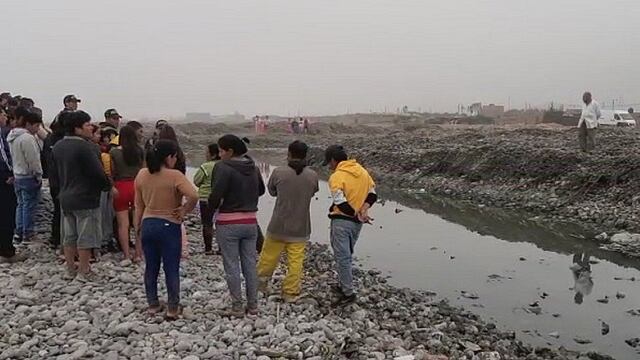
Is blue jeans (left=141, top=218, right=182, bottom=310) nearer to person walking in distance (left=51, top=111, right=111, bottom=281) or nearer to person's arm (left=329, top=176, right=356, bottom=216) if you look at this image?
person walking in distance (left=51, top=111, right=111, bottom=281)

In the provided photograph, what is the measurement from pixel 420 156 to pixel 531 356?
21.5 metres

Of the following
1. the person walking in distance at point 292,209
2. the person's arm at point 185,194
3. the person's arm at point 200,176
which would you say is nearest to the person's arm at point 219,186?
the person's arm at point 185,194

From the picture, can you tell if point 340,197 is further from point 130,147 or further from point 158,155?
point 130,147

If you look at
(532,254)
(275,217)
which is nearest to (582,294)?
(532,254)

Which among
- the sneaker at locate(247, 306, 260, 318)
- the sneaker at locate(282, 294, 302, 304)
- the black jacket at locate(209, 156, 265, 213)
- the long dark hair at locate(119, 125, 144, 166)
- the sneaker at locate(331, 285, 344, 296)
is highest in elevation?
the long dark hair at locate(119, 125, 144, 166)

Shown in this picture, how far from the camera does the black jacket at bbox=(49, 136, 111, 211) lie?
675 centimetres

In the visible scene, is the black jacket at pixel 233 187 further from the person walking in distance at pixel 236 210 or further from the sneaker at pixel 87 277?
the sneaker at pixel 87 277

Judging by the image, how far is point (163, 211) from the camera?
19.7 ft

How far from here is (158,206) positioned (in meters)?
5.99

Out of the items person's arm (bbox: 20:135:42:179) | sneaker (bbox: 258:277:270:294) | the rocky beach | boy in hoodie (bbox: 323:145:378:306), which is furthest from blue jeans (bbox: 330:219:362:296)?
person's arm (bbox: 20:135:42:179)

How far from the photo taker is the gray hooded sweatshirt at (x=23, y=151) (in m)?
7.79

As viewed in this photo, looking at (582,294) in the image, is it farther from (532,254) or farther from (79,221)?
(79,221)

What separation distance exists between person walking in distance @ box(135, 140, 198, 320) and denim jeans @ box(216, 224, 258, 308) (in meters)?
0.50

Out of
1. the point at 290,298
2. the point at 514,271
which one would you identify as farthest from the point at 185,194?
the point at 514,271
